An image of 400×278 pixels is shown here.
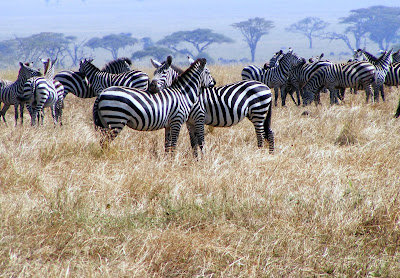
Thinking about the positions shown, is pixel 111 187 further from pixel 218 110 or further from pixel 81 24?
pixel 81 24

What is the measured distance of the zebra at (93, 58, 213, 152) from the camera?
234 inches

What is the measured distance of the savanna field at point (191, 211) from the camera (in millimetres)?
3449

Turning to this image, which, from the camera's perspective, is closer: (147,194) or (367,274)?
(367,274)

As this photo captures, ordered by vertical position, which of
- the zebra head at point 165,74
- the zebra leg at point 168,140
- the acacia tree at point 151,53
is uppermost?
the zebra head at point 165,74

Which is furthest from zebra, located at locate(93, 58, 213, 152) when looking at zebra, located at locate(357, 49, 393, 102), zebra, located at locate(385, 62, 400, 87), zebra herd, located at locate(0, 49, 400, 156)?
zebra, located at locate(385, 62, 400, 87)

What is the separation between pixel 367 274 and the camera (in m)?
3.39

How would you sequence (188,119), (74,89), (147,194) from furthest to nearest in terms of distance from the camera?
(74,89) → (188,119) → (147,194)

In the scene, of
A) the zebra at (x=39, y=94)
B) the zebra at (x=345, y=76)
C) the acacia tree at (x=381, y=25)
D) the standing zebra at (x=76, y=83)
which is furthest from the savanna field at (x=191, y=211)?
the acacia tree at (x=381, y=25)

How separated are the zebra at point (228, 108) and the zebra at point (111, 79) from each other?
2.49 metres

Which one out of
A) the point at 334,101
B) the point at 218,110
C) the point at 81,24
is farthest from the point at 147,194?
the point at 81,24

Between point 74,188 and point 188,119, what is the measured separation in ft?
7.87

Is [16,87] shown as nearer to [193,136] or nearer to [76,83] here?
[76,83]

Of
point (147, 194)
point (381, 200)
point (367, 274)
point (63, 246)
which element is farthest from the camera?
point (147, 194)

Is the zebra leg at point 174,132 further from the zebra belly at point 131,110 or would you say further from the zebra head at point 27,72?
the zebra head at point 27,72
